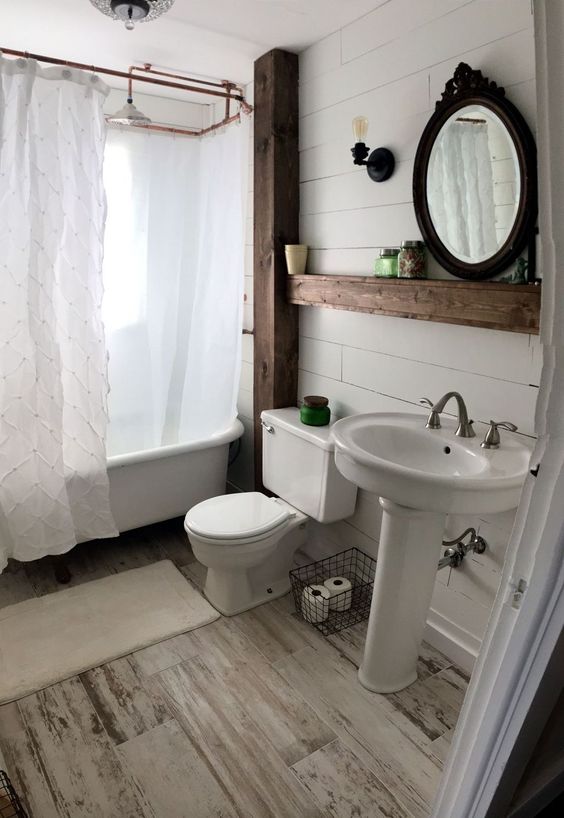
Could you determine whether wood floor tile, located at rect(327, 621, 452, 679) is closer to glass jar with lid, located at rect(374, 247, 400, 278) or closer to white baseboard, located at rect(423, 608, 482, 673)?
white baseboard, located at rect(423, 608, 482, 673)

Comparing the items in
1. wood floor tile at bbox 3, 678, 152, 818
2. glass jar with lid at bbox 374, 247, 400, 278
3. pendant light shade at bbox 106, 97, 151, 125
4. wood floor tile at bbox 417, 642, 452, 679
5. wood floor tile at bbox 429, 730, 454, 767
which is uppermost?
pendant light shade at bbox 106, 97, 151, 125

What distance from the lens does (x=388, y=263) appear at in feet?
7.07

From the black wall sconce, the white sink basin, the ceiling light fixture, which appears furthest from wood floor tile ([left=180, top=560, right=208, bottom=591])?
the ceiling light fixture

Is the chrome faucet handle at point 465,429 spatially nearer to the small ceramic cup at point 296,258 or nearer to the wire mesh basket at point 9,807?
the small ceramic cup at point 296,258

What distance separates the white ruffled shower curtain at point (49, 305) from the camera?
2.21 m

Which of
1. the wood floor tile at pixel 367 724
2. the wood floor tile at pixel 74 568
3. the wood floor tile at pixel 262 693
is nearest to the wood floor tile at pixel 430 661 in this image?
the wood floor tile at pixel 367 724

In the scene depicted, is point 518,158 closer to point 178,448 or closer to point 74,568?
point 178,448

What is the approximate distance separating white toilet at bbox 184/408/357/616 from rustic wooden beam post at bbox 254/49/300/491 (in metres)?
0.29

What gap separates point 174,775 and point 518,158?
2.08 metres

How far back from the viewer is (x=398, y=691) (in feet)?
6.73

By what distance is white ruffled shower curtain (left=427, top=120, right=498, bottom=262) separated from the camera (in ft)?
6.00

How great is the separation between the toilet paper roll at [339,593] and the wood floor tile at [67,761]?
3.24ft

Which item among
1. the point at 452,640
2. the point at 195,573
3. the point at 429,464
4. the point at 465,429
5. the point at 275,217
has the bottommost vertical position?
the point at 195,573

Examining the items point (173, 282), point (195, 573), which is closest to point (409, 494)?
point (195, 573)
